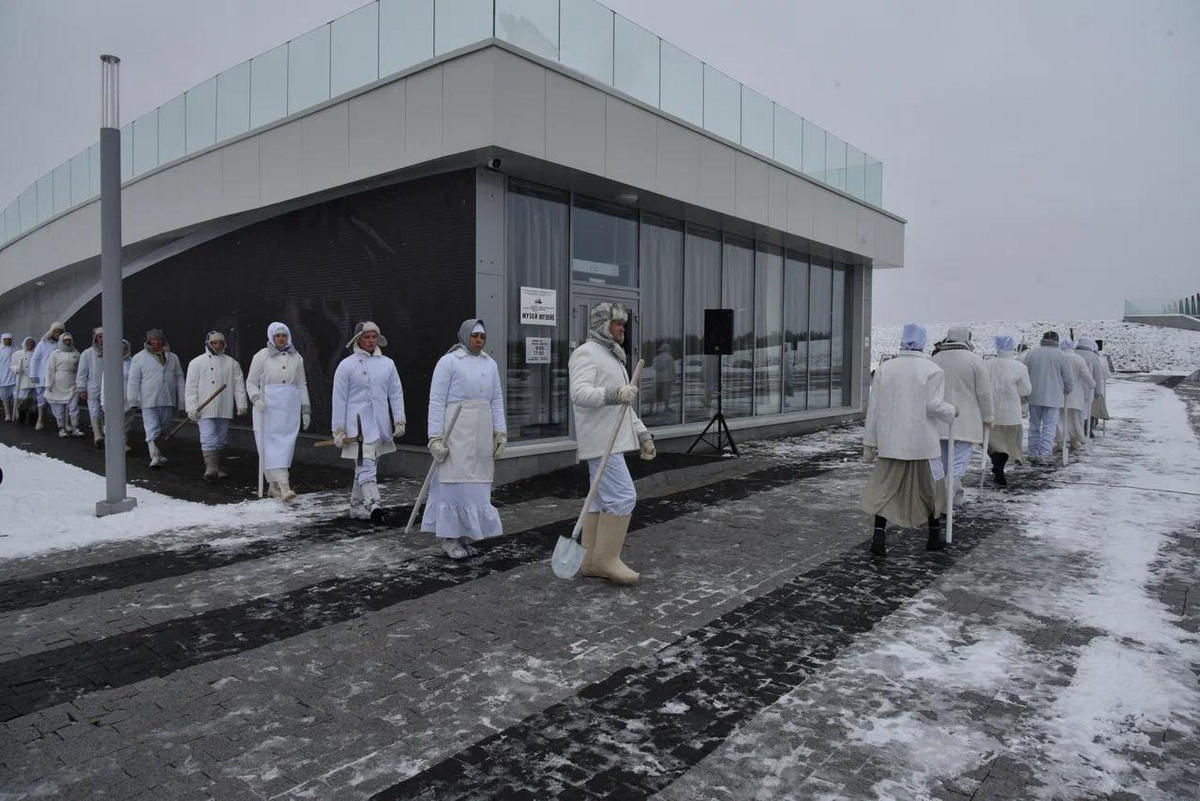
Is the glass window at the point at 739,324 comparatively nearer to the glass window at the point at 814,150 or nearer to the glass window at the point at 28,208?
the glass window at the point at 814,150

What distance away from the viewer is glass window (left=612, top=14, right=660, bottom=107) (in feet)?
37.5

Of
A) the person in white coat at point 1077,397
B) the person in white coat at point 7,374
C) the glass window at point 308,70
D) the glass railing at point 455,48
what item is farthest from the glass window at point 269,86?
the person in white coat at point 1077,397

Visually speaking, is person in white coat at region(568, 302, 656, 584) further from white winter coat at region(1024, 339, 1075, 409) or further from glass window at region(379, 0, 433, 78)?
white winter coat at region(1024, 339, 1075, 409)

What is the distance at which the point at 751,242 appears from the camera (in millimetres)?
15852

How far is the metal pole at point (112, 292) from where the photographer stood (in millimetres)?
7773

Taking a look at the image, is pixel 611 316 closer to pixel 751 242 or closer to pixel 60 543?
pixel 60 543

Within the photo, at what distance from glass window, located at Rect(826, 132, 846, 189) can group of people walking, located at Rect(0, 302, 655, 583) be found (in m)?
12.3

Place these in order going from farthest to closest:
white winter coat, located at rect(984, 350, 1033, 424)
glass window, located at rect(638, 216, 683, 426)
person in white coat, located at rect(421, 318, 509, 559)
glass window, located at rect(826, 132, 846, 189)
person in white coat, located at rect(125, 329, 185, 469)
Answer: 1. glass window, located at rect(826, 132, 846, 189)
2. glass window, located at rect(638, 216, 683, 426)
3. person in white coat, located at rect(125, 329, 185, 469)
4. white winter coat, located at rect(984, 350, 1033, 424)
5. person in white coat, located at rect(421, 318, 509, 559)

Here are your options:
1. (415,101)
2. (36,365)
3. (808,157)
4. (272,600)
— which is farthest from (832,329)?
(36,365)

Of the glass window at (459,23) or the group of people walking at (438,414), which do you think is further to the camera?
the glass window at (459,23)

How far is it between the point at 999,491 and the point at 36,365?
18.8m

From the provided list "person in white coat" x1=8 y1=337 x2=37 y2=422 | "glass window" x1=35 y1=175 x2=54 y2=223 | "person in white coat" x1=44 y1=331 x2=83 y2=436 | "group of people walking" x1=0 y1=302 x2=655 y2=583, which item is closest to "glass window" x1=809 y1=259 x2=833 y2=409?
"group of people walking" x1=0 y1=302 x2=655 y2=583

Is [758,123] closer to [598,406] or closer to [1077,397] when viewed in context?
[1077,397]

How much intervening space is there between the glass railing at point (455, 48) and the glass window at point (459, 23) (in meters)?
0.02
